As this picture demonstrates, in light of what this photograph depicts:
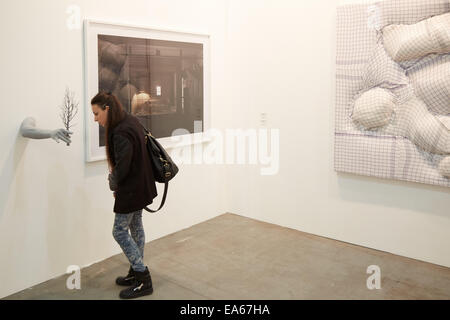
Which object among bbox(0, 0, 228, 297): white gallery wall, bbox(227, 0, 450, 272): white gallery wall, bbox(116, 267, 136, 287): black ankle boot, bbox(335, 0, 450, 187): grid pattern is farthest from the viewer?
bbox(227, 0, 450, 272): white gallery wall

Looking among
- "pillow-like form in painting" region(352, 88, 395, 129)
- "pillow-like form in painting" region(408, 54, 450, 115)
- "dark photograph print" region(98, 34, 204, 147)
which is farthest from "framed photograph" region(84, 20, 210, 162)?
"pillow-like form in painting" region(408, 54, 450, 115)

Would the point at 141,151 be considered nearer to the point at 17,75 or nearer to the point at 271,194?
the point at 17,75

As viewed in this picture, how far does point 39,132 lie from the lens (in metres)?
2.96

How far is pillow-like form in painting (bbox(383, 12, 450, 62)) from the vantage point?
131 inches

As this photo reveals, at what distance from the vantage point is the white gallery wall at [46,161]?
9.92 feet

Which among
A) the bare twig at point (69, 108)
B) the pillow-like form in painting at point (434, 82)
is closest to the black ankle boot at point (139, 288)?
the bare twig at point (69, 108)

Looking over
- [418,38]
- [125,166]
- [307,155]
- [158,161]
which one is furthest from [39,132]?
[418,38]

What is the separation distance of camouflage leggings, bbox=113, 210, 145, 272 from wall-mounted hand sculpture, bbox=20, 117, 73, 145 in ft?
1.98

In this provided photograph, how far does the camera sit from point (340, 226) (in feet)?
13.7

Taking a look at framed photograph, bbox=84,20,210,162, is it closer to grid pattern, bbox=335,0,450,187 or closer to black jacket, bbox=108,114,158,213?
black jacket, bbox=108,114,158,213

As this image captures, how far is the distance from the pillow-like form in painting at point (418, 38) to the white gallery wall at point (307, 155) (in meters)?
0.56

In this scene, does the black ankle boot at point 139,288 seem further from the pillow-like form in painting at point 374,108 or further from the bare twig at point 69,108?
the pillow-like form in painting at point 374,108

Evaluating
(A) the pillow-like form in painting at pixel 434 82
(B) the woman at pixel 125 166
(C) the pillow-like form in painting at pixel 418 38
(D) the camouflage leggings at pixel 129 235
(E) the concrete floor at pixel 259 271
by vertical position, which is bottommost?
(E) the concrete floor at pixel 259 271

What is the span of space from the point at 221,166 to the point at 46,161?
2.01m
